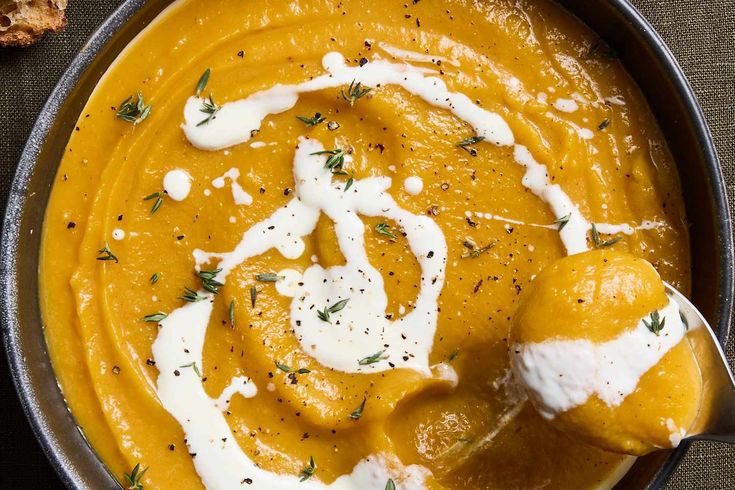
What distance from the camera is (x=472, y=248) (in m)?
1.80

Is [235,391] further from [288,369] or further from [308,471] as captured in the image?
[308,471]

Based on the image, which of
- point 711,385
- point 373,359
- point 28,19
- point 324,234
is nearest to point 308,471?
point 373,359

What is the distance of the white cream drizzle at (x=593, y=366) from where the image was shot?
1.55 m

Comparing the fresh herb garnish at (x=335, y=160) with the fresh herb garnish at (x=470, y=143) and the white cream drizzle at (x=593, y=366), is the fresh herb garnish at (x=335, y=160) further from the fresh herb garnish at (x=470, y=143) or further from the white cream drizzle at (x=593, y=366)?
the white cream drizzle at (x=593, y=366)

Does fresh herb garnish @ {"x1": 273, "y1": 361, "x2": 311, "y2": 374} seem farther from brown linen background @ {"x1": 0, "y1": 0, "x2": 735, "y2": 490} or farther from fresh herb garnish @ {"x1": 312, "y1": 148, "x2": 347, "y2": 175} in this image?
brown linen background @ {"x1": 0, "y1": 0, "x2": 735, "y2": 490}

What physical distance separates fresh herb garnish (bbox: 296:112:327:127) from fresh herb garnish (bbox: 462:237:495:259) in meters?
0.45

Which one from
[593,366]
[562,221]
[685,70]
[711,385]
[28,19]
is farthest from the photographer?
[685,70]

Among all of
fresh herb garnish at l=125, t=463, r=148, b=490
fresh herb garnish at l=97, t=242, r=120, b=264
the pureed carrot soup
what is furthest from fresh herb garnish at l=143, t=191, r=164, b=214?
fresh herb garnish at l=125, t=463, r=148, b=490

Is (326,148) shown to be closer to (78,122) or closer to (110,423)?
(78,122)

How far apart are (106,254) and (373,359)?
2.26ft

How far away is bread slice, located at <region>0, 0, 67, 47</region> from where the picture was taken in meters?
1.95

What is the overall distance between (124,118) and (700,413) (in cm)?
149

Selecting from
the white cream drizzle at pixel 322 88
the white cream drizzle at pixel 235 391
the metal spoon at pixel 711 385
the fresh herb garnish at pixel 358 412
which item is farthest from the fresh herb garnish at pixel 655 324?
the white cream drizzle at pixel 235 391

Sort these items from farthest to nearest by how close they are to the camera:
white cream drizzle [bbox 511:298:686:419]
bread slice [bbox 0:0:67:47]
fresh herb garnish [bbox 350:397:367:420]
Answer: bread slice [bbox 0:0:67:47], fresh herb garnish [bbox 350:397:367:420], white cream drizzle [bbox 511:298:686:419]
